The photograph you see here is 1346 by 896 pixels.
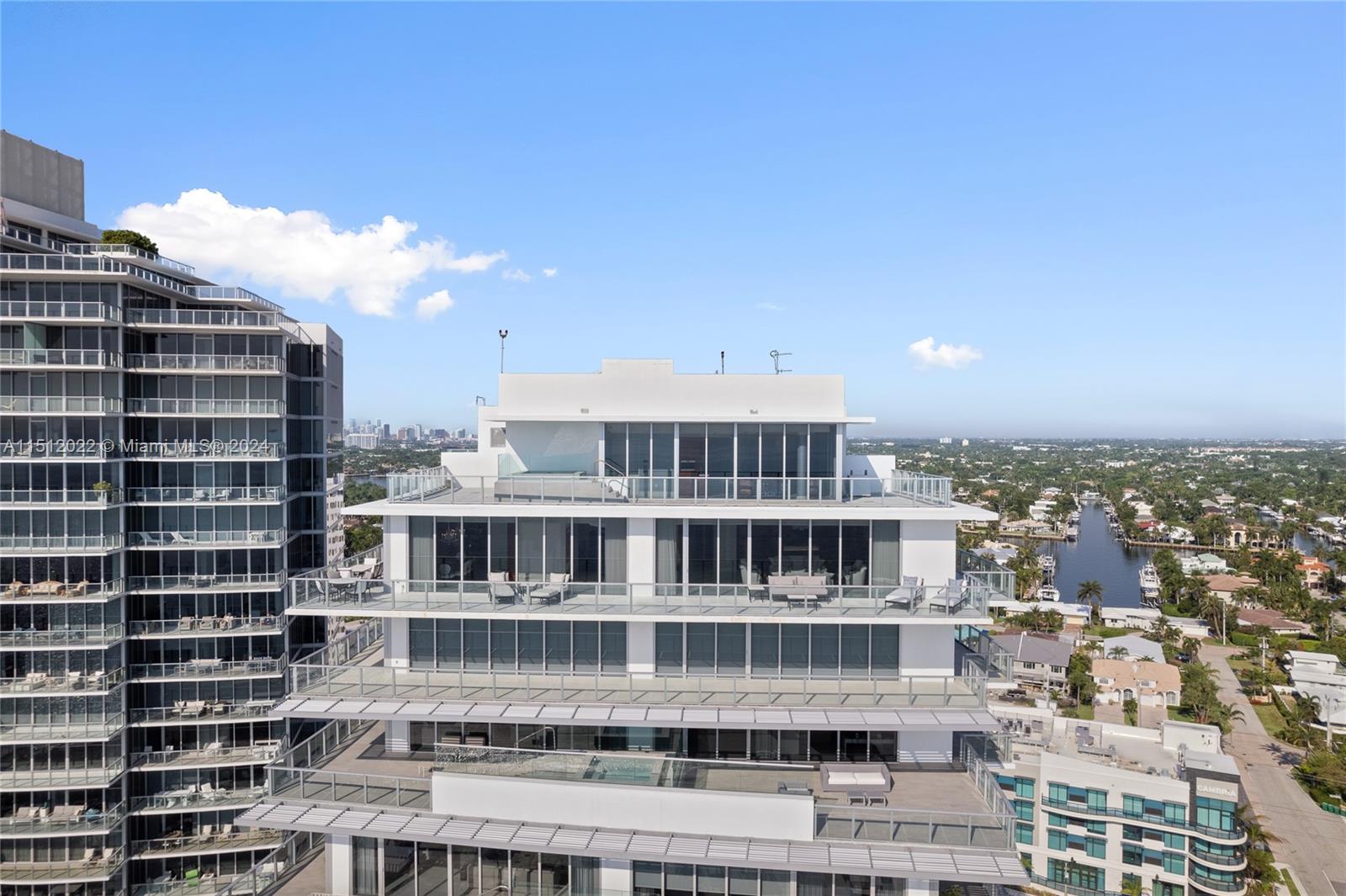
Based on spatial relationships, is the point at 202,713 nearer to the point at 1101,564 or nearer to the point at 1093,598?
the point at 1093,598

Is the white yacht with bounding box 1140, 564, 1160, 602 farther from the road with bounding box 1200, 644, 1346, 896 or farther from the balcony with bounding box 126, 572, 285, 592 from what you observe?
the balcony with bounding box 126, 572, 285, 592

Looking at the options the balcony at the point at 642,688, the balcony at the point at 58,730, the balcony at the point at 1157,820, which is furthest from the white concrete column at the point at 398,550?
the balcony at the point at 1157,820

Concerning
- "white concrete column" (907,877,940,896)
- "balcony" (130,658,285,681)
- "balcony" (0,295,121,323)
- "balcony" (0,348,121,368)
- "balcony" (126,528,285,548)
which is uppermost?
"balcony" (0,295,121,323)

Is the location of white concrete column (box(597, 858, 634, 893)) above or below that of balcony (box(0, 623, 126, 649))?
below

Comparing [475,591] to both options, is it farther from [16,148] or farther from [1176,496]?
[1176,496]

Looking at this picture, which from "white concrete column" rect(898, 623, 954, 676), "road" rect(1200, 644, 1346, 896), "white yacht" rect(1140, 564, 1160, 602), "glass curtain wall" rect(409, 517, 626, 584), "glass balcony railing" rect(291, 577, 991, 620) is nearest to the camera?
"glass balcony railing" rect(291, 577, 991, 620)

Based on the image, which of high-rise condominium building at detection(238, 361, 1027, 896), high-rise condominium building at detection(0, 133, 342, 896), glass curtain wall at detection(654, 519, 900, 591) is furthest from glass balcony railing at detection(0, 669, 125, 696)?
glass curtain wall at detection(654, 519, 900, 591)

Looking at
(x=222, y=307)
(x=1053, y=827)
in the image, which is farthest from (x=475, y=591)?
(x=1053, y=827)
